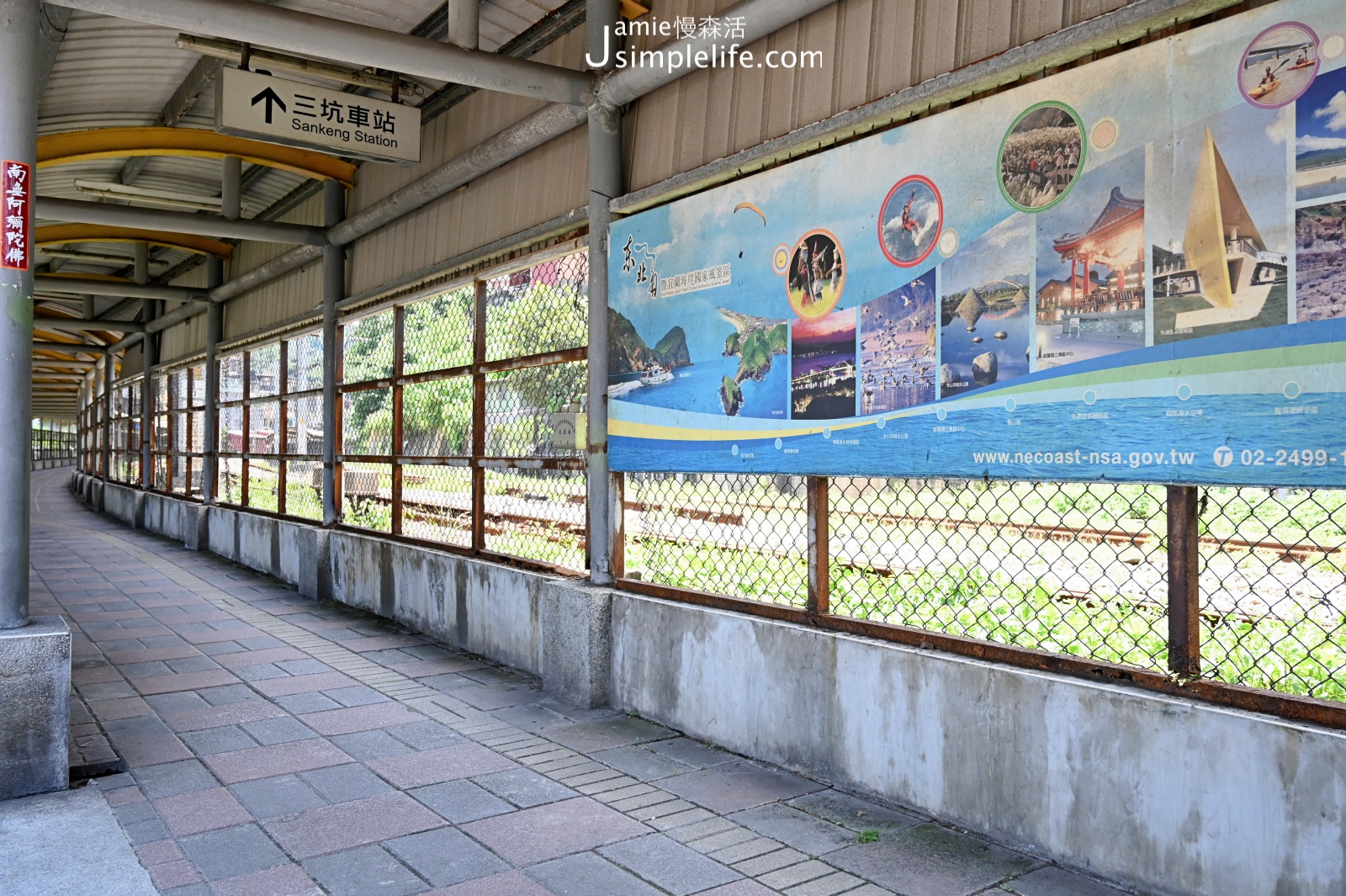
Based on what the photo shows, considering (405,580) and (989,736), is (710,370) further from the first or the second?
(405,580)

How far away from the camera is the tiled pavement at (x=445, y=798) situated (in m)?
3.18

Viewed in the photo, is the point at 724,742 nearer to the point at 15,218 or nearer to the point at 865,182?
the point at 865,182

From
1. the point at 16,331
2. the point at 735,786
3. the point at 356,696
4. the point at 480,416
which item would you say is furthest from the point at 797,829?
the point at 480,416

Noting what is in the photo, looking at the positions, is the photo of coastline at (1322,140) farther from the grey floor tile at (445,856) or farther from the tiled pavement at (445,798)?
the grey floor tile at (445,856)

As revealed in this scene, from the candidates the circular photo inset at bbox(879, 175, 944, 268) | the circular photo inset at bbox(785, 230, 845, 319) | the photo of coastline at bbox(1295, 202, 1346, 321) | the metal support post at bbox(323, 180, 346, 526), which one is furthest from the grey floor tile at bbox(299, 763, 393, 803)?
the metal support post at bbox(323, 180, 346, 526)

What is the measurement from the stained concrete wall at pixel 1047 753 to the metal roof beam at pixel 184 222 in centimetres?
607

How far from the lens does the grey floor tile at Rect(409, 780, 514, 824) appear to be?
3.77 meters

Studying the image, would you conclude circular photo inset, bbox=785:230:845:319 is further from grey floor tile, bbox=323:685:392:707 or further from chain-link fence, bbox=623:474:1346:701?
grey floor tile, bbox=323:685:392:707

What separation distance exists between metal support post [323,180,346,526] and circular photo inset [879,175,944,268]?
6.59m

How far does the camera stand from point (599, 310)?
5406mm

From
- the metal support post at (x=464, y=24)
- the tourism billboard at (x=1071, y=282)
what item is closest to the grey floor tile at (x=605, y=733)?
the tourism billboard at (x=1071, y=282)

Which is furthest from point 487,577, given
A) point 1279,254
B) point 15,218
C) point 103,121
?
point 103,121

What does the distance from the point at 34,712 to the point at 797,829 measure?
3.14 meters

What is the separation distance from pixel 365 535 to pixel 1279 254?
7.29 meters
